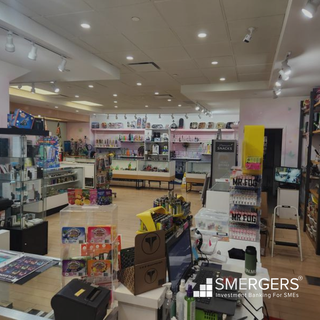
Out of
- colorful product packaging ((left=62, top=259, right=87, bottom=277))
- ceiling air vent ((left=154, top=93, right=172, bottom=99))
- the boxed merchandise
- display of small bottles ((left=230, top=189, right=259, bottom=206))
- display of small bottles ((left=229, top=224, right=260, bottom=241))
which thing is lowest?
display of small bottles ((left=229, top=224, right=260, bottom=241))

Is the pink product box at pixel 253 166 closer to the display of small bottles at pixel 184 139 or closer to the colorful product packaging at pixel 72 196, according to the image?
the colorful product packaging at pixel 72 196

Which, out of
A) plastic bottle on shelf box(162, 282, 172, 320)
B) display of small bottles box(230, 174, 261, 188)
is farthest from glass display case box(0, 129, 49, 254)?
plastic bottle on shelf box(162, 282, 172, 320)

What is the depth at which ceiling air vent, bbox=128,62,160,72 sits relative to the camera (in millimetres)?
5258

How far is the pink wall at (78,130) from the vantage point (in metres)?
14.1

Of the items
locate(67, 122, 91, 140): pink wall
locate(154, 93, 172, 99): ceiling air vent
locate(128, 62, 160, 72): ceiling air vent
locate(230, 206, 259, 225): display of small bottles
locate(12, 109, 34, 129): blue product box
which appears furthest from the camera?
locate(67, 122, 91, 140): pink wall

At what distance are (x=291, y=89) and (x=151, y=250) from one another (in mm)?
6099

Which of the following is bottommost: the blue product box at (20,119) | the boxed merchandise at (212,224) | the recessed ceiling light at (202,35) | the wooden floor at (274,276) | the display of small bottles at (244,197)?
the wooden floor at (274,276)

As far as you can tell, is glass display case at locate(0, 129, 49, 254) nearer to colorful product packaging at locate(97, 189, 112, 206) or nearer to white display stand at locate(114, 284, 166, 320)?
colorful product packaging at locate(97, 189, 112, 206)

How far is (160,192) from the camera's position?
989 centimetres

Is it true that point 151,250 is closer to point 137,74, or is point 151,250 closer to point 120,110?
point 137,74

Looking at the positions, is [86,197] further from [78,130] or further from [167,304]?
[78,130]

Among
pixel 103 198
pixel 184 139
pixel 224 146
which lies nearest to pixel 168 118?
pixel 184 139

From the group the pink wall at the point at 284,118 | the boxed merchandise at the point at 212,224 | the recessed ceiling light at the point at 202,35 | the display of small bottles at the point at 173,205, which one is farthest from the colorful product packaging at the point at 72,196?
the pink wall at the point at 284,118

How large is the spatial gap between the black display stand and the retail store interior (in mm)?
19
